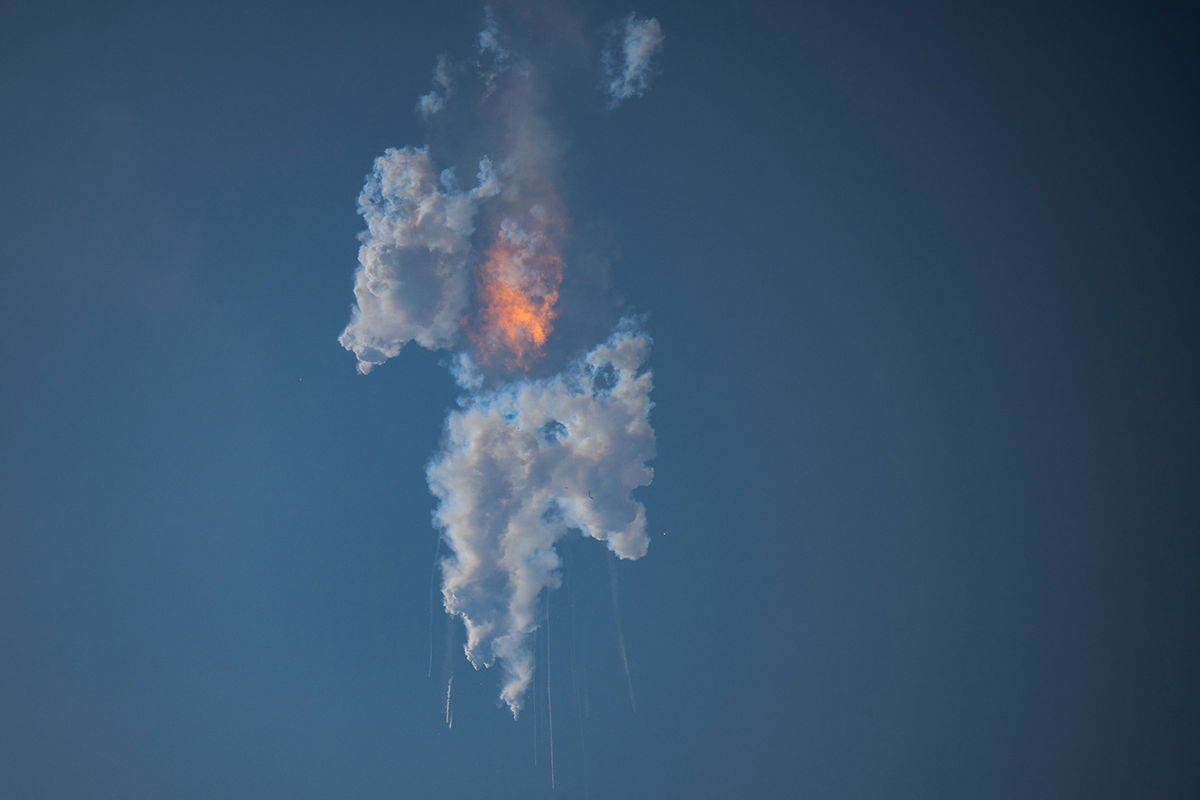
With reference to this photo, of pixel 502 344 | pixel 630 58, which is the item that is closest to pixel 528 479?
pixel 502 344

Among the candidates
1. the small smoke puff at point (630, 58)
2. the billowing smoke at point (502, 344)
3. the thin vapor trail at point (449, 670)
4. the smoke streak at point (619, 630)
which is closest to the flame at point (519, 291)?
the billowing smoke at point (502, 344)

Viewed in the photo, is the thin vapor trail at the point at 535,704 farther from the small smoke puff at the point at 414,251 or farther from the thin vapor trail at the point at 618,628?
the small smoke puff at the point at 414,251

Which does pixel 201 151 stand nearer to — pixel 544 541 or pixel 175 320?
pixel 175 320

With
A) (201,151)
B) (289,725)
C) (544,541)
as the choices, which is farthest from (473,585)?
(201,151)

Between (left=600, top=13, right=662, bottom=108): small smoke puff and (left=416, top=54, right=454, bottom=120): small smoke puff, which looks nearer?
(left=416, top=54, right=454, bottom=120): small smoke puff

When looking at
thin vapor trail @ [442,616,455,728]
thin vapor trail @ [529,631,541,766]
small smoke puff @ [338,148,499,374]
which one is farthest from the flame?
thin vapor trail @ [442,616,455,728]

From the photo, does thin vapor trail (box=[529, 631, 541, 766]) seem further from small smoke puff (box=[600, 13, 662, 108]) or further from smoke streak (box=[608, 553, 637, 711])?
small smoke puff (box=[600, 13, 662, 108])

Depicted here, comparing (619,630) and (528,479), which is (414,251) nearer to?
(528,479)
